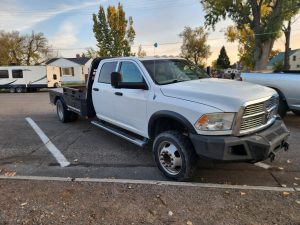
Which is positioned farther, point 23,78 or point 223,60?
point 223,60

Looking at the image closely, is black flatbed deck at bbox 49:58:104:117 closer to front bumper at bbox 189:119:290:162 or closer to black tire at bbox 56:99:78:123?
black tire at bbox 56:99:78:123

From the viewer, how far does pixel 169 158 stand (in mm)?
4355

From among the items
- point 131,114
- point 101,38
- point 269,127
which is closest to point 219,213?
point 269,127

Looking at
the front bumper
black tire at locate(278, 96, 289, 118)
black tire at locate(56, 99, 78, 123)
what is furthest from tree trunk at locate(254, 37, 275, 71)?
the front bumper

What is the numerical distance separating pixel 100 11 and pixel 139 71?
4597cm

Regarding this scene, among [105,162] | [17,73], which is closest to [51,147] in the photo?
[105,162]

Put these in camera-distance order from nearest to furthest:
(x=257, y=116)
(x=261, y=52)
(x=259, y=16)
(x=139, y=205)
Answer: (x=139, y=205) → (x=257, y=116) → (x=259, y=16) → (x=261, y=52)

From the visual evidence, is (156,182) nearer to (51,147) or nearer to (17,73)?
(51,147)

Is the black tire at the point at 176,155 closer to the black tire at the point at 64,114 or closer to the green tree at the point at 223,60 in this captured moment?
the black tire at the point at 64,114

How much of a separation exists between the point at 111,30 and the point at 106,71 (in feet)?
143

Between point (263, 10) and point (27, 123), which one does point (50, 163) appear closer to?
point (27, 123)

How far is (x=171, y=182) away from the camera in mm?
4254

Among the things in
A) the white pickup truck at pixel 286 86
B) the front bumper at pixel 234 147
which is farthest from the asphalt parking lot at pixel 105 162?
the front bumper at pixel 234 147

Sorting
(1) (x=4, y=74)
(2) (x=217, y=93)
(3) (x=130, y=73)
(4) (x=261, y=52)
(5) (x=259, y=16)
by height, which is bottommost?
(2) (x=217, y=93)
